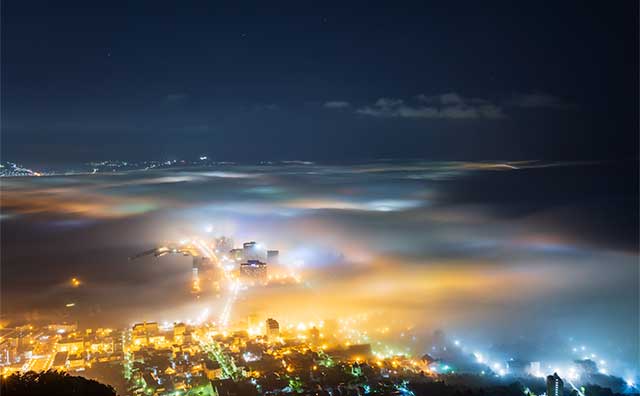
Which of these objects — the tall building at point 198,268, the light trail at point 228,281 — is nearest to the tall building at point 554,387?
the light trail at point 228,281

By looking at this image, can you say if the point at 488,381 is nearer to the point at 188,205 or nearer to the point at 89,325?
the point at 89,325

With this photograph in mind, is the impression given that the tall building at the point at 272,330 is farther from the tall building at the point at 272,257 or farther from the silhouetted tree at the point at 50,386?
the tall building at the point at 272,257

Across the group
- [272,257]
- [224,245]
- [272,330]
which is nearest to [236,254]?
[224,245]

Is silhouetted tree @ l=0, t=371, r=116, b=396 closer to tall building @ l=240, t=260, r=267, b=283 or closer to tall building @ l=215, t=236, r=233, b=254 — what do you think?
tall building @ l=240, t=260, r=267, b=283

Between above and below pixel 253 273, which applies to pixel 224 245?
above

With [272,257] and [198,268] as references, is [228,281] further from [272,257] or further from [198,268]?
[272,257]

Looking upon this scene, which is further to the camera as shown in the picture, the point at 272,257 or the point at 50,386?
the point at 272,257

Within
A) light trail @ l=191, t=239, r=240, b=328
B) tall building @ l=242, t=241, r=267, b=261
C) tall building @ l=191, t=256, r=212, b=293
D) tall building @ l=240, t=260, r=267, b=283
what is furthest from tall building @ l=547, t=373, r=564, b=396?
tall building @ l=242, t=241, r=267, b=261

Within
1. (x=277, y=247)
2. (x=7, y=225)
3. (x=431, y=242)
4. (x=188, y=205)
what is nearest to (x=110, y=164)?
(x=188, y=205)
